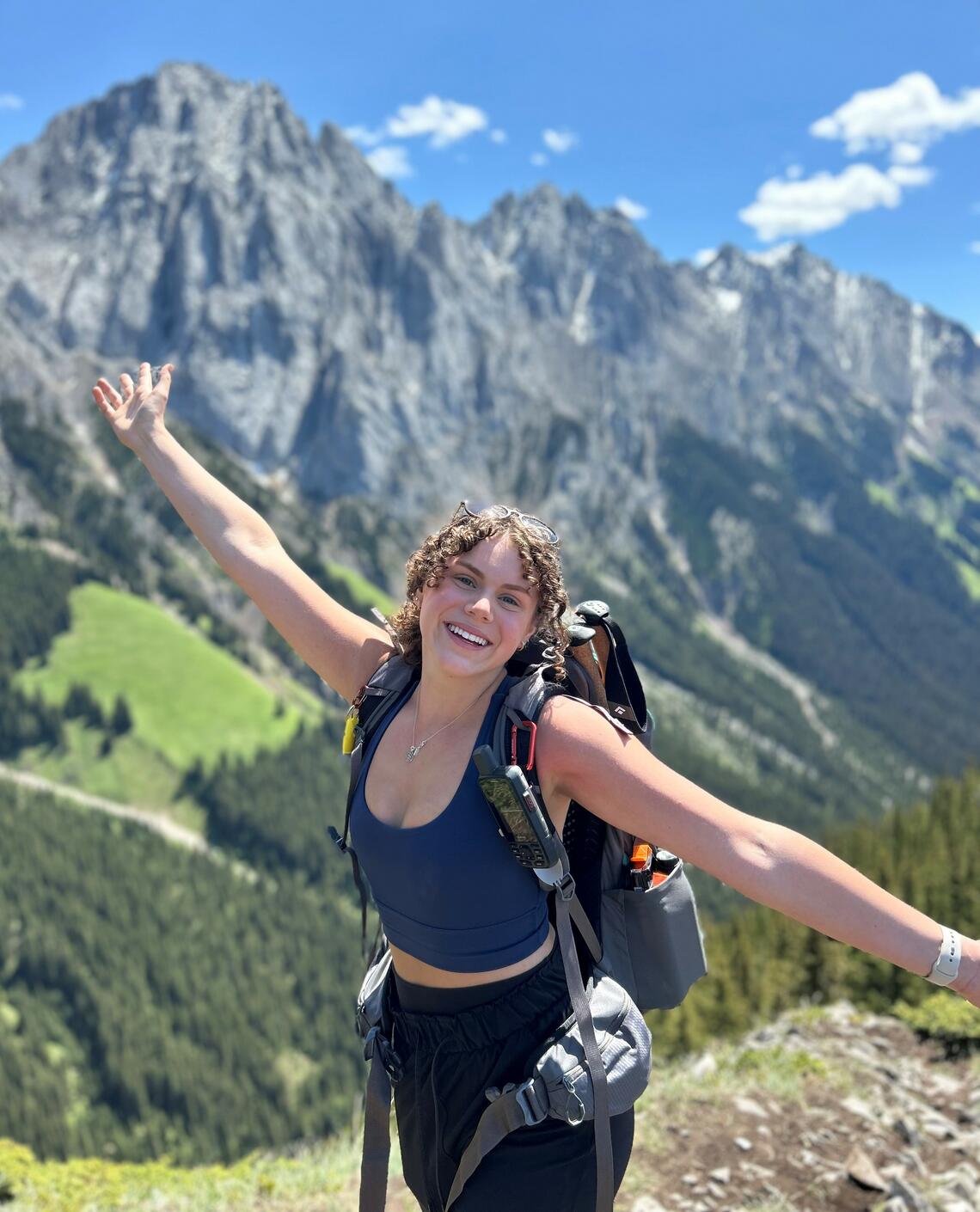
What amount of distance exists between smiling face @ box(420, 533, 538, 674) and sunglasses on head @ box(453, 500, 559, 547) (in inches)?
6.6

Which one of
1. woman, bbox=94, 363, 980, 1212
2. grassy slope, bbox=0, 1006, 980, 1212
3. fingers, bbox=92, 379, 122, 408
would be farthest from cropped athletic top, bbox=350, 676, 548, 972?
grassy slope, bbox=0, 1006, 980, 1212

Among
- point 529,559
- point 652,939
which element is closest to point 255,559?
point 529,559

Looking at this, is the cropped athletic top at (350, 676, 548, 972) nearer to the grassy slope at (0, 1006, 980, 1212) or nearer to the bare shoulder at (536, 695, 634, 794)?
the bare shoulder at (536, 695, 634, 794)

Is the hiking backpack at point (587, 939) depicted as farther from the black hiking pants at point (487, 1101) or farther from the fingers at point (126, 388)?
the fingers at point (126, 388)

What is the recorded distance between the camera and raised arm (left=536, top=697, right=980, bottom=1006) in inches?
171

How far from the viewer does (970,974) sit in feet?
14.3

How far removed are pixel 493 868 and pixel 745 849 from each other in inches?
47.1

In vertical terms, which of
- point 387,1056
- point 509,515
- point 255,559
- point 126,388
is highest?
point 126,388

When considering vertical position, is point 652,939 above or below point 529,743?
below

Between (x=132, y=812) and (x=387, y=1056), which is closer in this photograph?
(x=387, y=1056)

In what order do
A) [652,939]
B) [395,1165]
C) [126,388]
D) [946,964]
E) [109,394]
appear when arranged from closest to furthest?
[946,964], [652,939], [126,388], [109,394], [395,1165]

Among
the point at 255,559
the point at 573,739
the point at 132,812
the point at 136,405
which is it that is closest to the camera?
the point at 573,739

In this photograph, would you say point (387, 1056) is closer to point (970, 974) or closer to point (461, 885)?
point (461, 885)

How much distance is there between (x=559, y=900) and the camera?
15.8 ft
